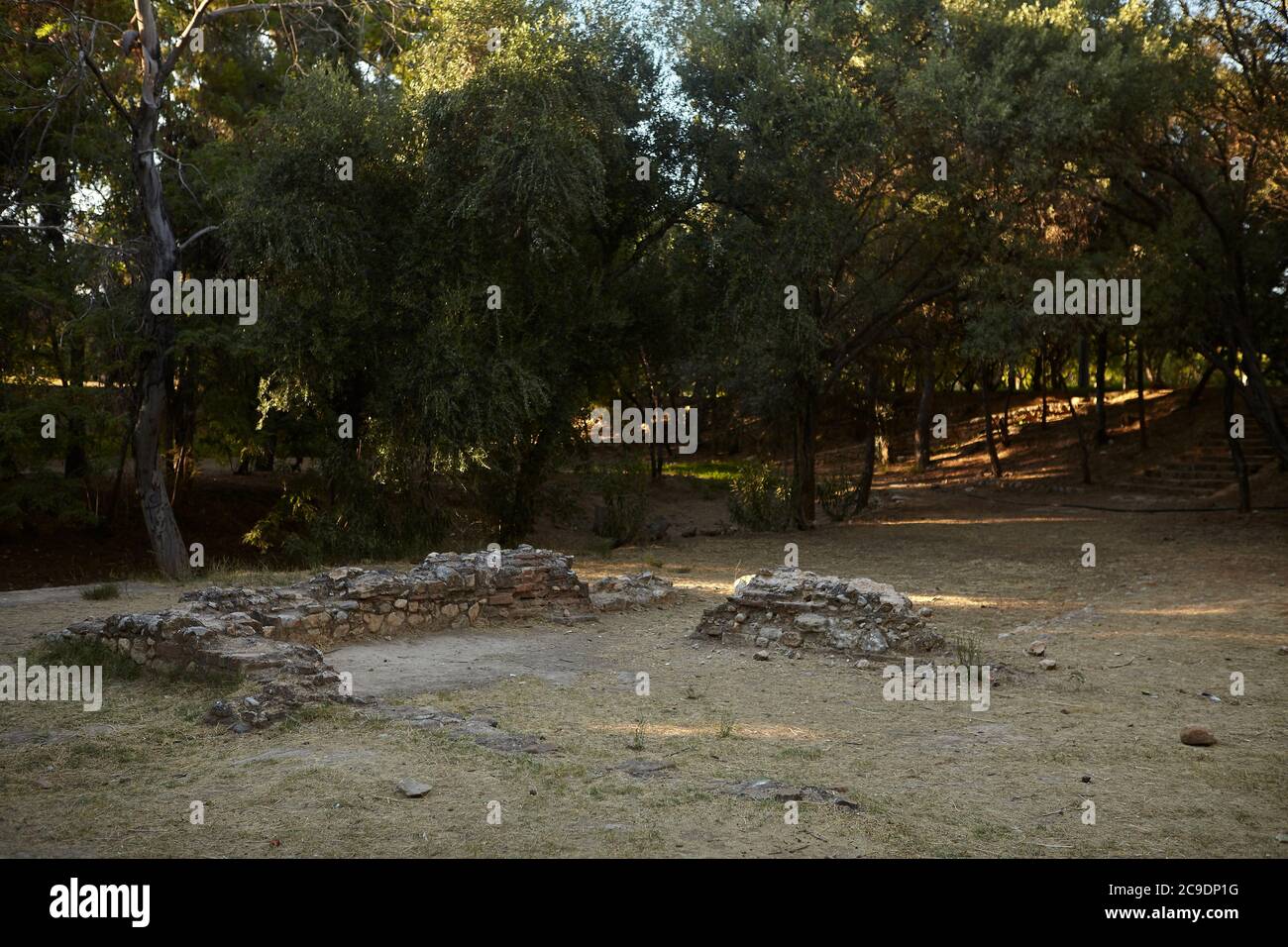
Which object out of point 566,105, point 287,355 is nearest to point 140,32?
point 287,355

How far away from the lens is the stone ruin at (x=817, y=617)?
38.3 ft

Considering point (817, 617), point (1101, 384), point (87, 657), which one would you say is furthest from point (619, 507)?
point (1101, 384)

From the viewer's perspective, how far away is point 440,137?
18609 mm

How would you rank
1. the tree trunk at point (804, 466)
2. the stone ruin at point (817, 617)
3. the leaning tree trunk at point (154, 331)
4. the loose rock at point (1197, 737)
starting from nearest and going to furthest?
the loose rock at point (1197, 737) → the stone ruin at point (817, 617) → the leaning tree trunk at point (154, 331) → the tree trunk at point (804, 466)

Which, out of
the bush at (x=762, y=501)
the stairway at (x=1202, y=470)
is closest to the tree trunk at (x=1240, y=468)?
the stairway at (x=1202, y=470)

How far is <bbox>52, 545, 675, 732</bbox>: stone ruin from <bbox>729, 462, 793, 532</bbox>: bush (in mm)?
8610

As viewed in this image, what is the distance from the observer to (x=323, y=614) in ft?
39.7

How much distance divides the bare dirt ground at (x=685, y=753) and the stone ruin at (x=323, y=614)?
1.24 feet

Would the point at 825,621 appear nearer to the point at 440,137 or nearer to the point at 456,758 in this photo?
the point at 456,758

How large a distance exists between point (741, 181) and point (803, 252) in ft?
6.52

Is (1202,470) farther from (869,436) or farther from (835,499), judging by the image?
(835,499)

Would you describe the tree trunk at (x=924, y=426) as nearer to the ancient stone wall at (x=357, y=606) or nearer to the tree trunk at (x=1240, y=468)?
the tree trunk at (x=1240, y=468)

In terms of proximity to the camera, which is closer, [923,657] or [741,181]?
[923,657]

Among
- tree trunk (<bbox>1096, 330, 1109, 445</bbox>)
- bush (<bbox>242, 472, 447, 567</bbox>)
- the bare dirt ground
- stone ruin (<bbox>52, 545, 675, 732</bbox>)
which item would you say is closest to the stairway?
tree trunk (<bbox>1096, 330, 1109, 445</bbox>)
